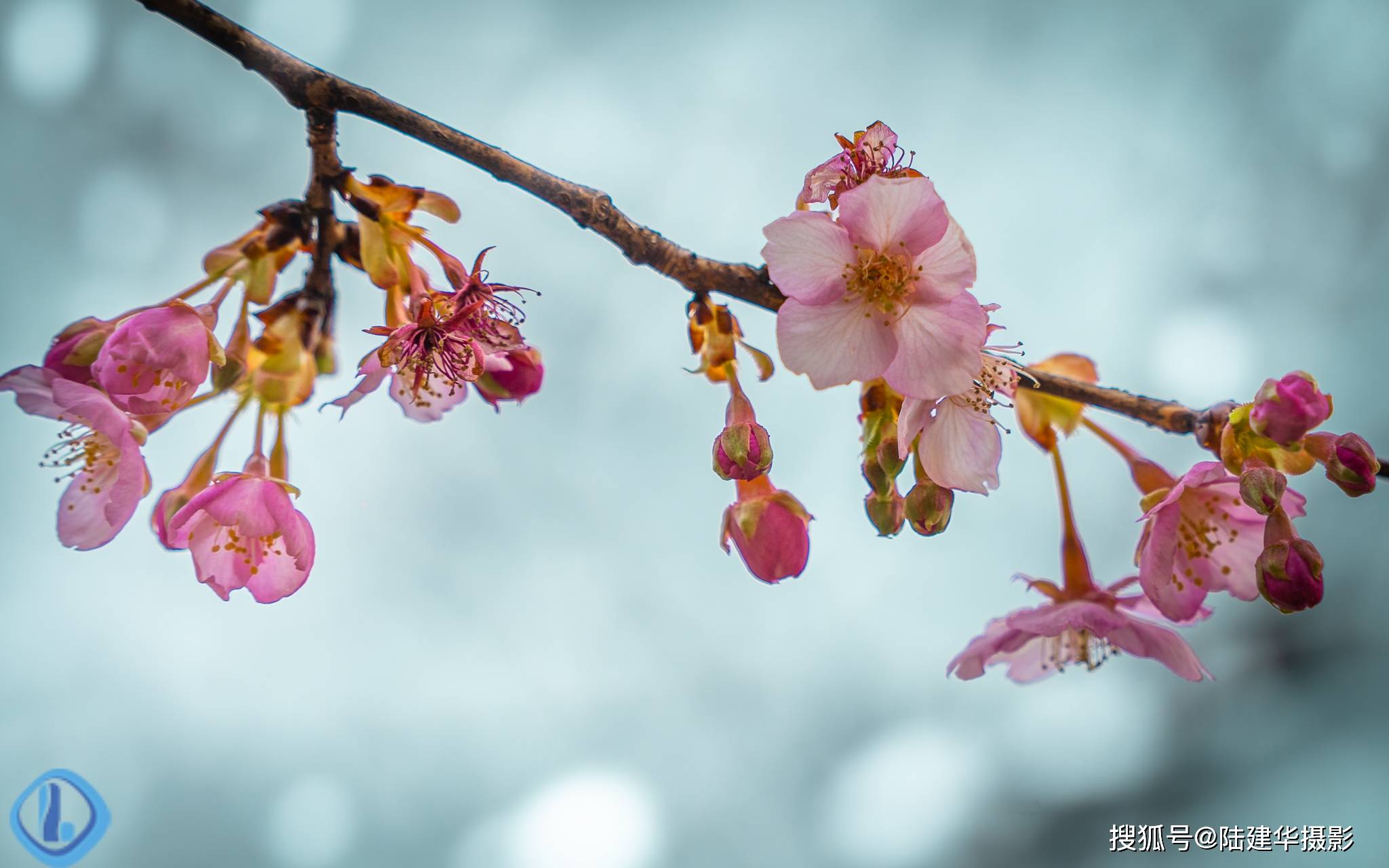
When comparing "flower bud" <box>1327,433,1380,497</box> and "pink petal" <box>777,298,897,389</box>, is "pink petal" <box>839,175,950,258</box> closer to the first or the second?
"pink petal" <box>777,298,897,389</box>

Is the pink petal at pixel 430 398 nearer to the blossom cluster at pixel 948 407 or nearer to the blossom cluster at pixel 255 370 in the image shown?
the blossom cluster at pixel 255 370

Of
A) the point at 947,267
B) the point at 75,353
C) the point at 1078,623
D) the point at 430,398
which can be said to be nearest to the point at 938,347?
the point at 947,267

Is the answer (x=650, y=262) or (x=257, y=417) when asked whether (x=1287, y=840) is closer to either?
(x=650, y=262)

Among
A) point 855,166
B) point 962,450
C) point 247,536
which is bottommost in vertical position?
point 247,536

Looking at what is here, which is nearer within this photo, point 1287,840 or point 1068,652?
point 1068,652

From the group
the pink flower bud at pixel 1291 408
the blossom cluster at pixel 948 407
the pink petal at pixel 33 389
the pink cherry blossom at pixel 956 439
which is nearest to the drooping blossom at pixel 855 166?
the blossom cluster at pixel 948 407

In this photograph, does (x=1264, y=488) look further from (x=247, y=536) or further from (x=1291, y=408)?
(x=247, y=536)

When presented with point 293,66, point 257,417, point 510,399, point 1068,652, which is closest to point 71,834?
point 257,417
